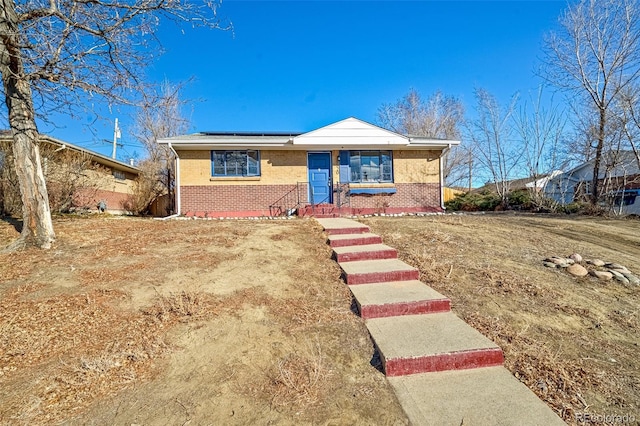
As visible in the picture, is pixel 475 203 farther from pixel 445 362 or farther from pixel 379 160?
pixel 445 362

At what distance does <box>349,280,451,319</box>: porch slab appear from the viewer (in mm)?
3004

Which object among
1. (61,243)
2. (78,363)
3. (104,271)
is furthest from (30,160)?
(78,363)

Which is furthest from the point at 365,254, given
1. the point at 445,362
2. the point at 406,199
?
the point at 406,199

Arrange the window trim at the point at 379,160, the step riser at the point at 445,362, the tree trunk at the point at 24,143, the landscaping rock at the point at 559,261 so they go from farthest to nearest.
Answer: the window trim at the point at 379,160, the tree trunk at the point at 24,143, the landscaping rock at the point at 559,261, the step riser at the point at 445,362

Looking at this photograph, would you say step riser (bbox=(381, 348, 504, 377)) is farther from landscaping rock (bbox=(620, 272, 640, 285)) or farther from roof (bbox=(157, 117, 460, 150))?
roof (bbox=(157, 117, 460, 150))

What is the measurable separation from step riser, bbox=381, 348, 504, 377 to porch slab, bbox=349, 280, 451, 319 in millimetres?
697

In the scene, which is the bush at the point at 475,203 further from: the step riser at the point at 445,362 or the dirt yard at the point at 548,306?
the step riser at the point at 445,362

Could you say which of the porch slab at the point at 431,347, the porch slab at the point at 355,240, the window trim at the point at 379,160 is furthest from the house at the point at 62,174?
the porch slab at the point at 431,347

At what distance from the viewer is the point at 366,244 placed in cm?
529

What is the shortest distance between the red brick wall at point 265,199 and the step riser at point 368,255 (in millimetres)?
6841

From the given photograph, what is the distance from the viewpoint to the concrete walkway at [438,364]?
186 cm

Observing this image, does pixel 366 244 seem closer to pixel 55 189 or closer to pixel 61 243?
pixel 61 243

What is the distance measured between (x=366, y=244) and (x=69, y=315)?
13.8ft

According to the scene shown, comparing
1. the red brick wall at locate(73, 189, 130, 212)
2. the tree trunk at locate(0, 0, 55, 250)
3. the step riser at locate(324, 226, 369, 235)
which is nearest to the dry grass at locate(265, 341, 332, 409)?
the step riser at locate(324, 226, 369, 235)
